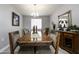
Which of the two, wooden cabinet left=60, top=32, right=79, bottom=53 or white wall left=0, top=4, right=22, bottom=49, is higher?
white wall left=0, top=4, right=22, bottom=49

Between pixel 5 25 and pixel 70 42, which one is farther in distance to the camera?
pixel 70 42

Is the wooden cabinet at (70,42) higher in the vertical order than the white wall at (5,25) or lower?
lower

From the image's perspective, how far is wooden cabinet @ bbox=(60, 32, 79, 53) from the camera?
8.89 feet

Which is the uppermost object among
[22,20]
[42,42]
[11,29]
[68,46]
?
[22,20]

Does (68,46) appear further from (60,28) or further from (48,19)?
(48,19)

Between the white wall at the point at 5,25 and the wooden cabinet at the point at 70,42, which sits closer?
the white wall at the point at 5,25

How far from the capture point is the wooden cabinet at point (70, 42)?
271cm

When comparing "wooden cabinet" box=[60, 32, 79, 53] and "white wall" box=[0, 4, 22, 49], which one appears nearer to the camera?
"white wall" box=[0, 4, 22, 49]

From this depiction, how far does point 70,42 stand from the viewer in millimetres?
3084

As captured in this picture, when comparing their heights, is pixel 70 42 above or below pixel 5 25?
→ below
